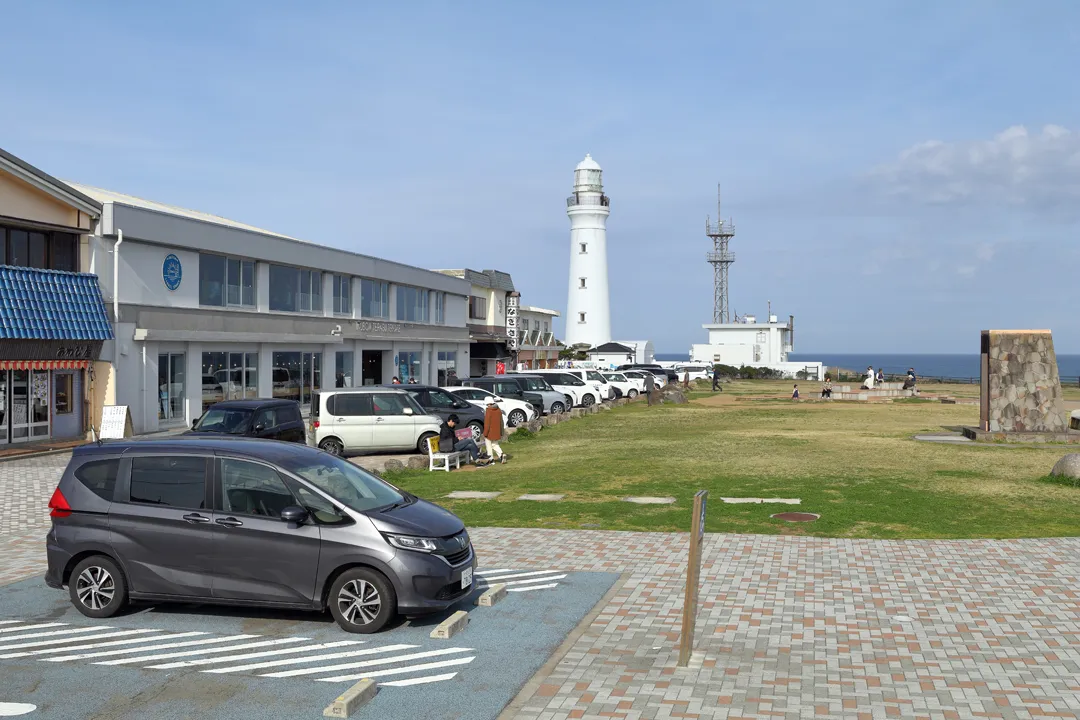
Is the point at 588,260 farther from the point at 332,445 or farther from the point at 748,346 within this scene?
the point at 332,445

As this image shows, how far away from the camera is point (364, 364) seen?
44250mm

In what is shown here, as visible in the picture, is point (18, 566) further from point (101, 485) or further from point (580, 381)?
point (580, 381)

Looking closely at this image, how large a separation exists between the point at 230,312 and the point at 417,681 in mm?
27382

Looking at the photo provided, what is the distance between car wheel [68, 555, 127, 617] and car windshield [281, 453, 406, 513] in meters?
1.99

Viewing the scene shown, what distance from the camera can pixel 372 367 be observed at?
45000 millimetres

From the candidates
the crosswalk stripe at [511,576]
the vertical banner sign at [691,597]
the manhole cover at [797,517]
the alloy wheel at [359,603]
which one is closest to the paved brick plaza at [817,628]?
the vertical banner sign at [691,597]

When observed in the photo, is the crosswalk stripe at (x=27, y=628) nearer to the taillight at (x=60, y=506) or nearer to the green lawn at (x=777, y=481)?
the taillight at (x=60, y=506)

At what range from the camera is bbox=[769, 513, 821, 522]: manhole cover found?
14.4 m

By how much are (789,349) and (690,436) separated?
78099 mm

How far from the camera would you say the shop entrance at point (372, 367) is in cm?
4419

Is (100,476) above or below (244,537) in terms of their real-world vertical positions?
above

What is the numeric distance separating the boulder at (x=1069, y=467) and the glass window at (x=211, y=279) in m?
25.3

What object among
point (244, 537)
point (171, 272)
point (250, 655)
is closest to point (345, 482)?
point (244, 537)

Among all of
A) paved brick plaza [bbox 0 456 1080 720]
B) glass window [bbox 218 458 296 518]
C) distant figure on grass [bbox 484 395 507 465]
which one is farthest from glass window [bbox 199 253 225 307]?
glass window [bbox 218 458 296 518]
